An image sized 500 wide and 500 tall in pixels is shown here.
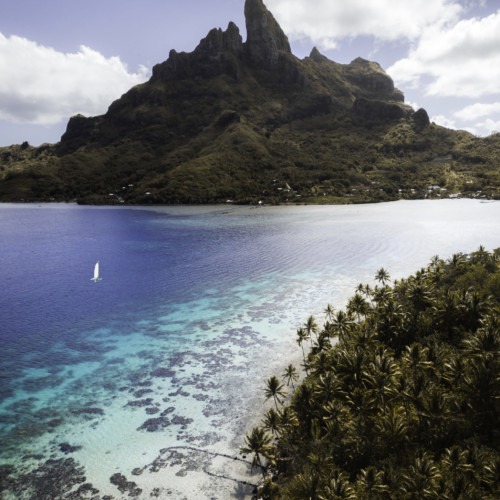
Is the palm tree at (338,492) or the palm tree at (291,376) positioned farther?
the palm tree at (291,376)

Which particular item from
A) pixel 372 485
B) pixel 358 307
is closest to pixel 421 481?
pixel 372 485

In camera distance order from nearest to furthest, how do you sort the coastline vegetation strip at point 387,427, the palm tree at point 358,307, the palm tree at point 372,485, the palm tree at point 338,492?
the palm tree at point 338,492 < the palm tree at point 372,485 < the coastline vegetation strip at point 387,427 < the palm tree at point 358,307

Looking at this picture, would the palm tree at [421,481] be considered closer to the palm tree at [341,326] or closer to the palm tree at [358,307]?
the palm tree at [341,326]

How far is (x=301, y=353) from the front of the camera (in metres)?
51.3

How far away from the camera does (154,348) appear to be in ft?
175

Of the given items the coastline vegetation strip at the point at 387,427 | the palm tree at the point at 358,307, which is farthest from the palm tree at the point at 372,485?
the palm tree at the point at 358,307

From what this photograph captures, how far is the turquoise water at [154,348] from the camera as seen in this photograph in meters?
30.7

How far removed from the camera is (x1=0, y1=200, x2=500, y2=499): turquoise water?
101ft

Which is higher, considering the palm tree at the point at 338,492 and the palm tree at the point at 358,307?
the palm tree at the point at 358,307

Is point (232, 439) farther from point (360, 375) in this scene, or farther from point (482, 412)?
point (482, 412)

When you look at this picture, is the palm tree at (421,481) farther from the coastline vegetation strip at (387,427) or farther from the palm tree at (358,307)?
the palm tree at (358,307)

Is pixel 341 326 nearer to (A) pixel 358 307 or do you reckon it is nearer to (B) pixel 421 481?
(A) pixel 358 307

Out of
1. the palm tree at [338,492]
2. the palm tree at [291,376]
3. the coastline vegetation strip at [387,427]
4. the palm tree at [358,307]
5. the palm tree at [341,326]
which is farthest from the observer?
the palm tree at [358,307]

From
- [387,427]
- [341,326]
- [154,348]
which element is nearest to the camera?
[387,427]
